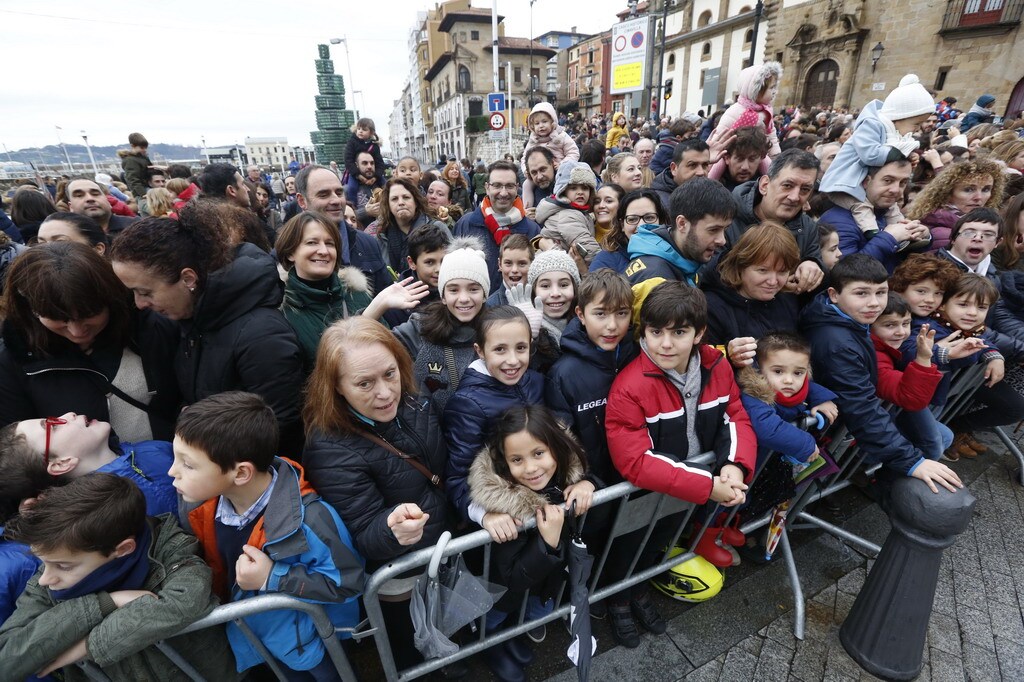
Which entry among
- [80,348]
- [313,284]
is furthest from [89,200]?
[313,284]

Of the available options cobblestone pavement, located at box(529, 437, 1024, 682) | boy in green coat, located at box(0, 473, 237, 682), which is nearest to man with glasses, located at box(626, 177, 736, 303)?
cobblestone pavement, located at box(529, 437, 1024, 682)

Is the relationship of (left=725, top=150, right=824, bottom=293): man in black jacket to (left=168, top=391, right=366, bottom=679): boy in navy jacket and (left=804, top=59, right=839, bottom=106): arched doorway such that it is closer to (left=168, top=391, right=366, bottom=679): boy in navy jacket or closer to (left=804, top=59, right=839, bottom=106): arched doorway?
(left=168, top=391, right=366, bottom=679): boy in navy jacket

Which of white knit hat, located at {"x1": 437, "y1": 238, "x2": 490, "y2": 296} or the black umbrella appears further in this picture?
white knit hat, located at {"x1": 437, "y1": 238, "x2": 490, "y2": 296}

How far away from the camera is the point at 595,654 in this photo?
2521 mm

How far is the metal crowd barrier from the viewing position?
1.60m

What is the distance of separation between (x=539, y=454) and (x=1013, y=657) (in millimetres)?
3026

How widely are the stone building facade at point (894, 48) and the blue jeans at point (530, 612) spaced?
101 feet

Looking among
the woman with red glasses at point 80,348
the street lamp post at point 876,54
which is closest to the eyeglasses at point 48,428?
the woman with red glasses at point 80,348

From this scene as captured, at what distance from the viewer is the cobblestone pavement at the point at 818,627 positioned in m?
2.39

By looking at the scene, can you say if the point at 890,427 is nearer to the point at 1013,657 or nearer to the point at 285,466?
the point at 1013,657

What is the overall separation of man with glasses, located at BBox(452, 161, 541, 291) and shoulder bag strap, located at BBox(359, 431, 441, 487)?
2545 millimetres

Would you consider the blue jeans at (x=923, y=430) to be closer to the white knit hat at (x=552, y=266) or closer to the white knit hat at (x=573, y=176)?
the white knit hat at (x=552, y=266)

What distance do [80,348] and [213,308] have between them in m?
0.62

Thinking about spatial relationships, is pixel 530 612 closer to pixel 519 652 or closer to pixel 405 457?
pixel 519 652
